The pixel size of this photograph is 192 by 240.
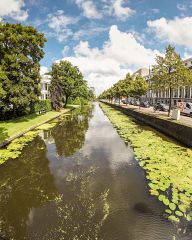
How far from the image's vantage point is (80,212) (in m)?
6.09

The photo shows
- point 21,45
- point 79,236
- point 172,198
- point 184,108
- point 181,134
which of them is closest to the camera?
point 79,236

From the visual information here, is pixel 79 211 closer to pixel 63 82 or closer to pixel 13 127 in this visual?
pixel 13 127

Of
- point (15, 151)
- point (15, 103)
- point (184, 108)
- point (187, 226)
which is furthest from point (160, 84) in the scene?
point (187, 226)

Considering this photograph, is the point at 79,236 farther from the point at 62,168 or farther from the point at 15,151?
the point at 15,151

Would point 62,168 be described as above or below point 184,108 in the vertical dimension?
below

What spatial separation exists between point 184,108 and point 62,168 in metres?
27.7

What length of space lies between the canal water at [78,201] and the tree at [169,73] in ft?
52.3

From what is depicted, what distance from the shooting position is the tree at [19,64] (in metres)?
23.3

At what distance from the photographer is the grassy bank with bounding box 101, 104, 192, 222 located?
643cm

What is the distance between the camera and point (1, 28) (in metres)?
23.4

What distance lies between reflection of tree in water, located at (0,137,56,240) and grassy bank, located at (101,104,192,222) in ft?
13.0

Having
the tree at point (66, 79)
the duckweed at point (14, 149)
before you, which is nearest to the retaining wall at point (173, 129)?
the duckweed at point (14, 149)

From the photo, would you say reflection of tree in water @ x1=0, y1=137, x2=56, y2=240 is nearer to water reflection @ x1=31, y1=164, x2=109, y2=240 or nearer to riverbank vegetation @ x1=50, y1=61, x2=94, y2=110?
water reflection @ x1=31, y1=164, x2=109, y2=240

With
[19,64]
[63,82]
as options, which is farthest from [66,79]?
[19,64]
